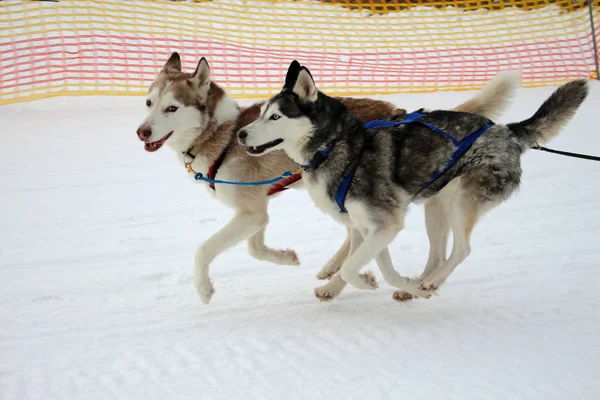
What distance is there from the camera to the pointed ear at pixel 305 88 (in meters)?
3.29

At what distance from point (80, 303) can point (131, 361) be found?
90 cm

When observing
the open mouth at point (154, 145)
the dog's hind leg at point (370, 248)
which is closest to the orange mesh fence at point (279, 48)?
the open mouth at point (154, 145)

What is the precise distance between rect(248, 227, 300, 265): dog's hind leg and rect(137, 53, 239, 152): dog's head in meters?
0.73

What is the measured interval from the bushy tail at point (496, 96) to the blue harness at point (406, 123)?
1.34 ft

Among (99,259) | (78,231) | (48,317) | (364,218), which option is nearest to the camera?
(364,218)

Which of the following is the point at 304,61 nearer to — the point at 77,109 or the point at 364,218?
the point at 77,109

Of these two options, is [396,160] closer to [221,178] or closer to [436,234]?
[436,234]

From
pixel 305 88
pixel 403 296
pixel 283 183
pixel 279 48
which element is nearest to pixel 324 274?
pixel 403 296

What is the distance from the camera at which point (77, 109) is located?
28.7 ft

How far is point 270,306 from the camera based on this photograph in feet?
12.7

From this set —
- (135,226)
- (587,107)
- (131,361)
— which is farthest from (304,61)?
(131,361)

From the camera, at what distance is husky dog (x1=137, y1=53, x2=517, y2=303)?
372 cm

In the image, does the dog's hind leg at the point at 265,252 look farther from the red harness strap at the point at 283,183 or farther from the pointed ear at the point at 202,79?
the pointed ear at the point at 202,79

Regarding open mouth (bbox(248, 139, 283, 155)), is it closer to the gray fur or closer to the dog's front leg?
the gray fur
